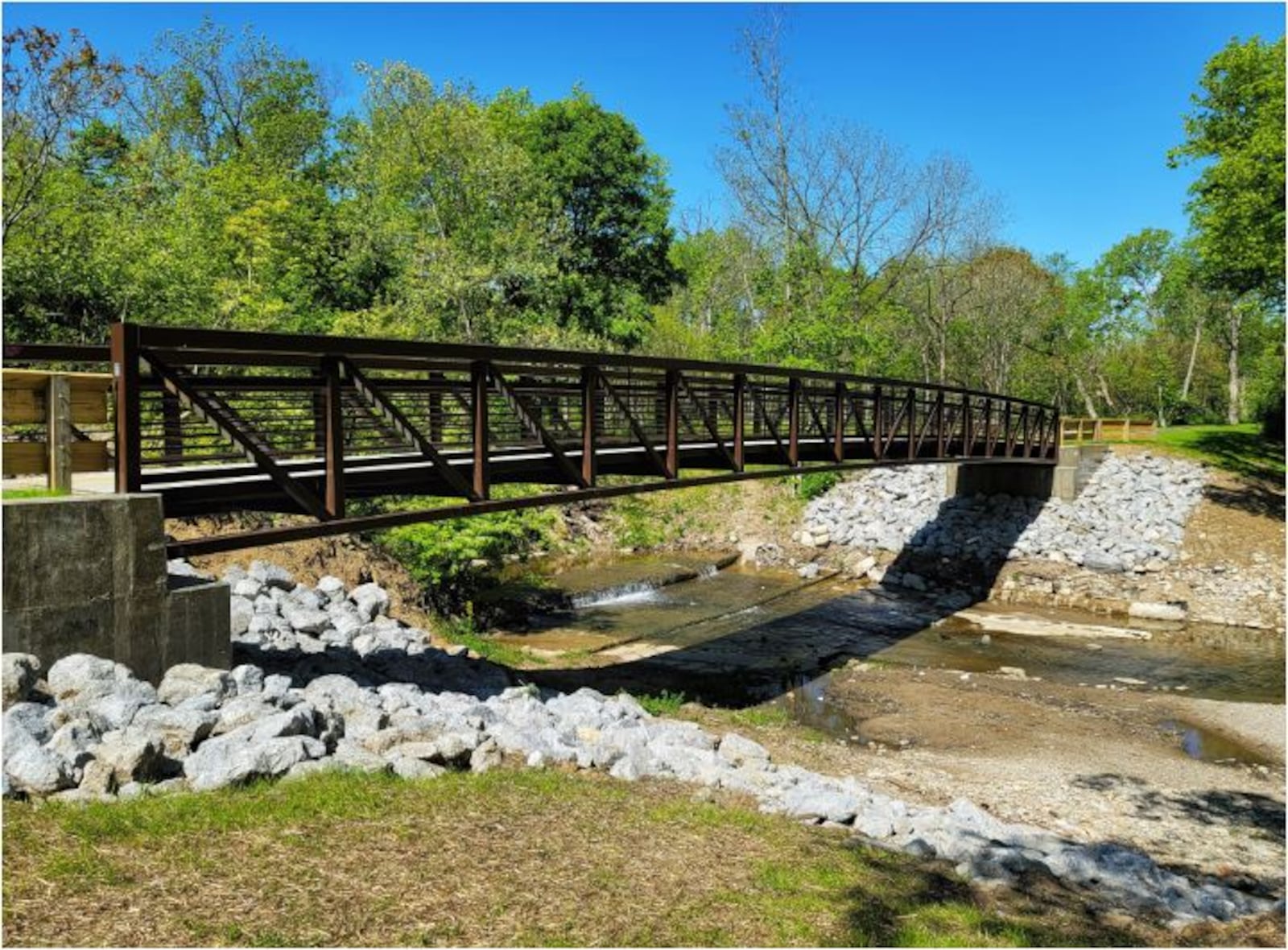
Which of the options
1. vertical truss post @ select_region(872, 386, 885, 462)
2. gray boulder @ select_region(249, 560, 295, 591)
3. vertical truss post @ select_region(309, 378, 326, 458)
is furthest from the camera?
vertical truss post @ select_region(872, 386, 885, 462)

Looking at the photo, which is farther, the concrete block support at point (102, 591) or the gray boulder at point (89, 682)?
the concrete block support at point (102, 591)

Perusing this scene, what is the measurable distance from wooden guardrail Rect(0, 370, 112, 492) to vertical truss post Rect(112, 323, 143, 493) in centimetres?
53

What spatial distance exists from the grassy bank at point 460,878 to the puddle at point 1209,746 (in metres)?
8.72

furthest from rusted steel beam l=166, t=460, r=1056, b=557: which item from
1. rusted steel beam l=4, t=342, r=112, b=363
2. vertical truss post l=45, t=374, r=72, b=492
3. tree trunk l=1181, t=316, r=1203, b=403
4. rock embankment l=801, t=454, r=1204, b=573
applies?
tree trunk l=1181, t=316, r=1203, b=403

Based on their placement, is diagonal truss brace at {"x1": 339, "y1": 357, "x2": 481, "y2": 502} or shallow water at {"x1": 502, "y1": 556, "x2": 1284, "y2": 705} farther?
shallow water at {"x1": 502, "y1": 556, "x2": 1284, "y2": 705}

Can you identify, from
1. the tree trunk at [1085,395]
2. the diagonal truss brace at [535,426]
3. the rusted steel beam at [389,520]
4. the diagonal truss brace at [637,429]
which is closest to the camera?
the rusted steel beam at [389,520]

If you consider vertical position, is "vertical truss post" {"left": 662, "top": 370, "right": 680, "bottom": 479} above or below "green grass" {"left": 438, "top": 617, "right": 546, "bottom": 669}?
above

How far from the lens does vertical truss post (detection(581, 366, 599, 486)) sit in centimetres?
1258

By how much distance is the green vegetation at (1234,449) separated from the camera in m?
32.6

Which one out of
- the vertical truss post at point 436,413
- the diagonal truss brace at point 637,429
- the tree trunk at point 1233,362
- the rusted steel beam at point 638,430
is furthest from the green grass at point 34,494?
the tree trunk at point 1233,362

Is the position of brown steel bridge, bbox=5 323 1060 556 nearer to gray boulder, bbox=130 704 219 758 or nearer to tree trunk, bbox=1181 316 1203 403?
gray boulder, bbox=130 704 219 758

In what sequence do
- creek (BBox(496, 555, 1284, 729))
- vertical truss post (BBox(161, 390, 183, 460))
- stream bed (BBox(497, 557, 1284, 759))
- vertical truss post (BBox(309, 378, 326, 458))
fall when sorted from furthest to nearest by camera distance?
creek (BBox(496, 555, 1284, 729)) < stream bed (BBox(497, 557, 1284, 759)) < vertical truss post (BBox(309, 378, 326, 458)) < vertical truss post (BBox(161, 390, 183, 460))

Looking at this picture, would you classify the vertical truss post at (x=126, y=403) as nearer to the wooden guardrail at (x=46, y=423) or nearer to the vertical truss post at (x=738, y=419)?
the wooden guardrail at (x=46, y=423)

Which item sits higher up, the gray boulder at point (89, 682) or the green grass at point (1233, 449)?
the green grass at point (1233, 449)
